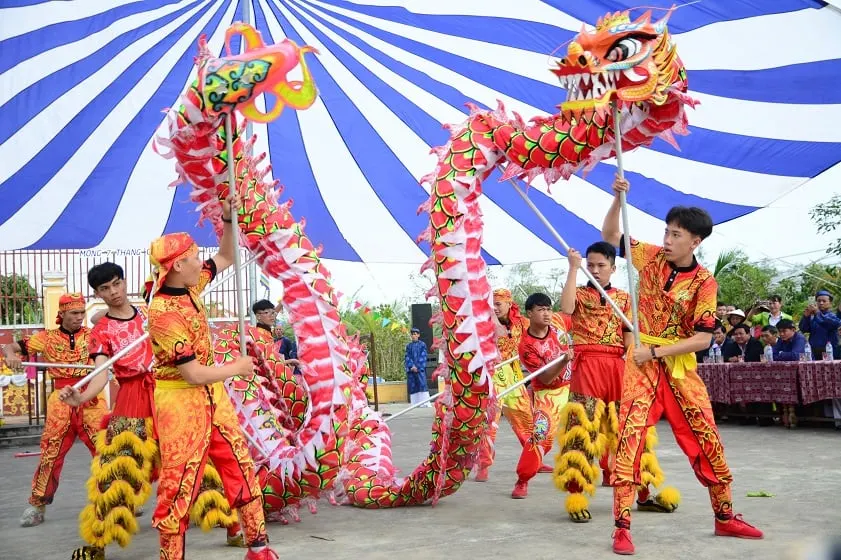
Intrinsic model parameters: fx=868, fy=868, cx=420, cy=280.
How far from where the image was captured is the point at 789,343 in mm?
9258

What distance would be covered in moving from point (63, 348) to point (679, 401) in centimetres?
390

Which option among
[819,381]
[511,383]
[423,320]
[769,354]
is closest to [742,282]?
[423,320]

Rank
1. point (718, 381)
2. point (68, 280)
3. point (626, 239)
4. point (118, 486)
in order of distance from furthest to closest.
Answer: point (68, 280) → point (718, 381) → point (118, 486) → point (626, 239)

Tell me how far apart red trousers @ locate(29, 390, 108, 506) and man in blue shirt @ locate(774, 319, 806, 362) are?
691cm

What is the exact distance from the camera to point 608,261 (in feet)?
16.8

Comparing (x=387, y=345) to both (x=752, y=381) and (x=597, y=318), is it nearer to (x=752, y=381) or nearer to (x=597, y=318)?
(x=752, y=381)

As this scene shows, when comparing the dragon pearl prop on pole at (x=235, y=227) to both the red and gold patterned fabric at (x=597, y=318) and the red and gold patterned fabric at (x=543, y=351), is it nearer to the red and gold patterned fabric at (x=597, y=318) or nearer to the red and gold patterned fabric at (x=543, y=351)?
the red and gold patterned fabric at (x=597, y=318)

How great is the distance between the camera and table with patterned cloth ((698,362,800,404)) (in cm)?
898

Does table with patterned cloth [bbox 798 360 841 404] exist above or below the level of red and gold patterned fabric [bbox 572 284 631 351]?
below

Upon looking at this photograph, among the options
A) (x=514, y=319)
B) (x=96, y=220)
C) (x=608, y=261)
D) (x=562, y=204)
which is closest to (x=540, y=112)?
(x=562, y=204)

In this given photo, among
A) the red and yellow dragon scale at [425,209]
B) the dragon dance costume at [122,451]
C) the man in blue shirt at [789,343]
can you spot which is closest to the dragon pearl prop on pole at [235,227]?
the red and yellow dragon scale at [425,209]

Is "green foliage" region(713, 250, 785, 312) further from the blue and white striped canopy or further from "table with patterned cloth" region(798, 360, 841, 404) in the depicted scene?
the blue and white striped canopy

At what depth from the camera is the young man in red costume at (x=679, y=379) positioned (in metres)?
3.89

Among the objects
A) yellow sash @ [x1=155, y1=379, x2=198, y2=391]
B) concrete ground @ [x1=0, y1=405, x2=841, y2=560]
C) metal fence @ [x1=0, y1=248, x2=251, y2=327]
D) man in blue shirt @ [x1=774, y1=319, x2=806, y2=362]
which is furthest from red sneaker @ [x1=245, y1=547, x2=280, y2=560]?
metal fence @ [x1=0, y1=248, x2=251, y2=327]
